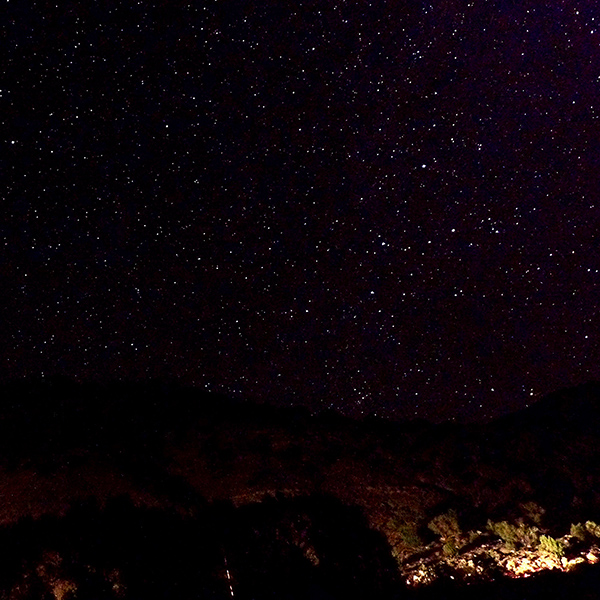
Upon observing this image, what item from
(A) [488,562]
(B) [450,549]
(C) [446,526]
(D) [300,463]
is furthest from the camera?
(D) [300,463]

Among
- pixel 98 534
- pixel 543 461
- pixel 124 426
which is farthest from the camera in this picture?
pixel 124 426

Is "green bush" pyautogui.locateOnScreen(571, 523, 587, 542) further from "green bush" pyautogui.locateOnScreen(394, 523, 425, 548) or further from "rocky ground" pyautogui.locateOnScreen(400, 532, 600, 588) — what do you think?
"green bush" pyautogui.locateOnScreen(394, 523, 425, 548)

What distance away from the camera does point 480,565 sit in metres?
6.29

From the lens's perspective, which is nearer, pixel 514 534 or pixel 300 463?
pixel 514 534

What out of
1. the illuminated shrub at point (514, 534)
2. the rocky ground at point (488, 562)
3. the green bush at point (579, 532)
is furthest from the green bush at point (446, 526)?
the green bush at point (579, 532)

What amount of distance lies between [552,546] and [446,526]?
126 centimetres

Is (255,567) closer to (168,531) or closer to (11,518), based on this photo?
(168,531)

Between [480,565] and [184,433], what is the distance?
6.60m

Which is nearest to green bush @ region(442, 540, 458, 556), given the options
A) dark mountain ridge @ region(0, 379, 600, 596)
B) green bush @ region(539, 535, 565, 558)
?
dark mountain ridge @ region(0, 379, 600, 596)

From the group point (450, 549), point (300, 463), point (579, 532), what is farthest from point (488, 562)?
point (300, 463)

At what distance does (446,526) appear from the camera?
7316 mm

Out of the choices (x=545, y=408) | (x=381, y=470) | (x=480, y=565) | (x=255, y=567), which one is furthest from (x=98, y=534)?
(x=545, y=408)

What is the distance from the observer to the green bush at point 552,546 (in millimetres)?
6582

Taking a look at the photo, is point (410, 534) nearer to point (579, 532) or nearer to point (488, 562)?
point (488, 562)
